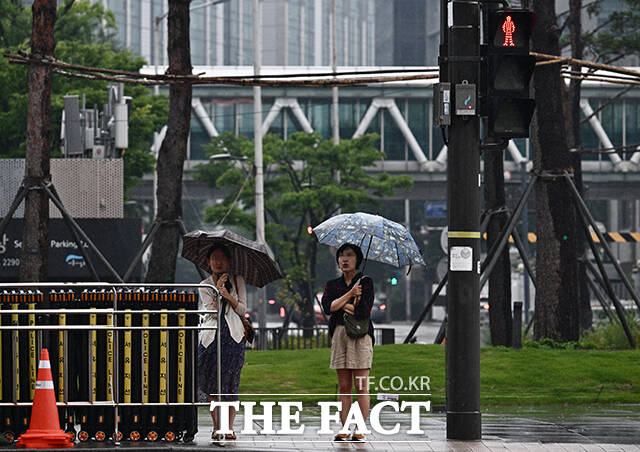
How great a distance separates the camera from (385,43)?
149 m

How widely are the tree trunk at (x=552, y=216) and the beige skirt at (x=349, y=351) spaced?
11590 mm

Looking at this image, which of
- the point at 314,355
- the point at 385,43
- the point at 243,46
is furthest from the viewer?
the point at 243,46

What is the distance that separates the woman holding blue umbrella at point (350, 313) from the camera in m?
11.5

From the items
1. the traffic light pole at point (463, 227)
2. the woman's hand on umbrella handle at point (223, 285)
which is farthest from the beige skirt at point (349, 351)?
the woman's hand on umbrella handle at point (223, 285)

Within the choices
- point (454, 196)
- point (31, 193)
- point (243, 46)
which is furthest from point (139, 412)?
point (243, 46)

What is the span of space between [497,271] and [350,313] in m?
14.6

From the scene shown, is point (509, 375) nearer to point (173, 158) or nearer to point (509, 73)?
point (173, 158)

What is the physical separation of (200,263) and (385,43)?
138832mm

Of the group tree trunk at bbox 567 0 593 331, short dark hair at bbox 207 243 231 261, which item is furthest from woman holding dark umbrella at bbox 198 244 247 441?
tree trunk at bbox 567 0 593 331

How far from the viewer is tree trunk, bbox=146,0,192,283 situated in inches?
911

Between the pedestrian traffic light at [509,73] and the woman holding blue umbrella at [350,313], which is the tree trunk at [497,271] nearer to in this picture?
the pedestrian traffic light at [509,73]

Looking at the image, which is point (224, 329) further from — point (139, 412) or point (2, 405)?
point (2, 405)

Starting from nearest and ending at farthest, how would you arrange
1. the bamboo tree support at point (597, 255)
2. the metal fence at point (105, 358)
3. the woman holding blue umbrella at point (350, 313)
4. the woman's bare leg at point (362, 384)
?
the metal fence at point (105, 358) < the woman holding blue umbrella at point (350, 313) < the woman's bare leg at point (362, 384) < the bamboo tree support at point (597, 255)

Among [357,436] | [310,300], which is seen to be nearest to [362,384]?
[357,436]
